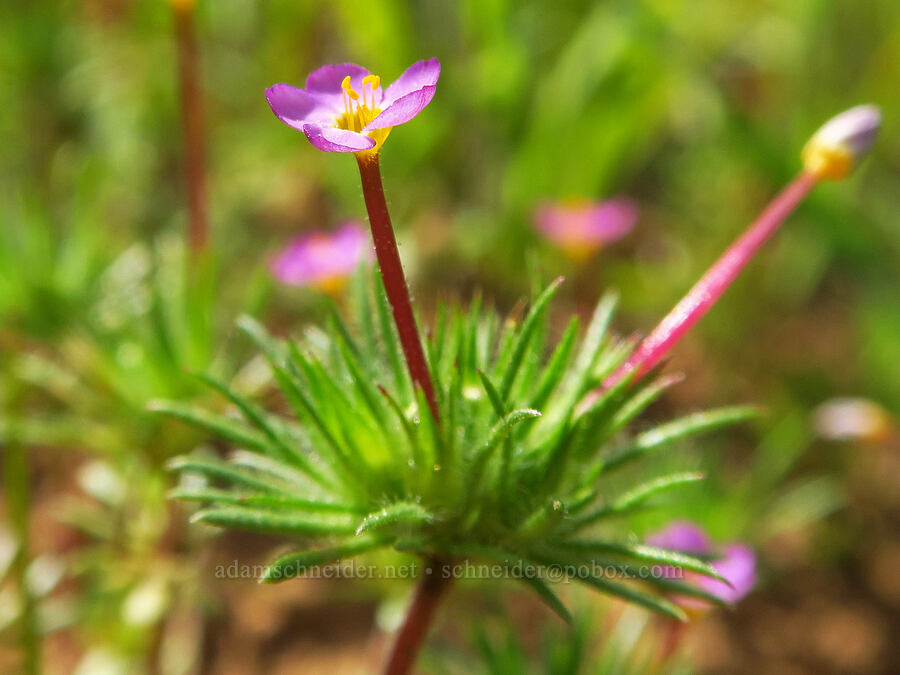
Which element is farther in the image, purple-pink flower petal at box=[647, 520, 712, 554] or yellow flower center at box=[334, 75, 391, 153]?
purple-pink flower petal at box=[647, 520, 712, 554]

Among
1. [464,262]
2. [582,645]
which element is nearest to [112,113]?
[464,262]

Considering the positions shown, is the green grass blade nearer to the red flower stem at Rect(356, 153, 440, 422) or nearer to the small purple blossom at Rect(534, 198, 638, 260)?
the red flower stem at Rect(356, 153, 440, 422)

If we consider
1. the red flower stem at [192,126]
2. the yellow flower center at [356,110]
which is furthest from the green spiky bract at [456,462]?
the red flower stem at [192,126]

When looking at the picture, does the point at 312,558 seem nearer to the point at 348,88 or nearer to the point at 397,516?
the point at 397,516

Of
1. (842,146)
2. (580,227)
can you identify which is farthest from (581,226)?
(842,146)

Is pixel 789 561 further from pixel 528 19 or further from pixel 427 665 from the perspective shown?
pixel 528 19

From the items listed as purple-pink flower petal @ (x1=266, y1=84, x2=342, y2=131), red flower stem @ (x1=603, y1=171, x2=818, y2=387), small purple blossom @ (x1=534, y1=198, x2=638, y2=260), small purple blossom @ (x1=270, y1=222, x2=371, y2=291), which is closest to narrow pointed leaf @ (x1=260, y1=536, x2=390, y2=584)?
red flower stem @ (x1=603, y1=171, x2=818, y2=387)
